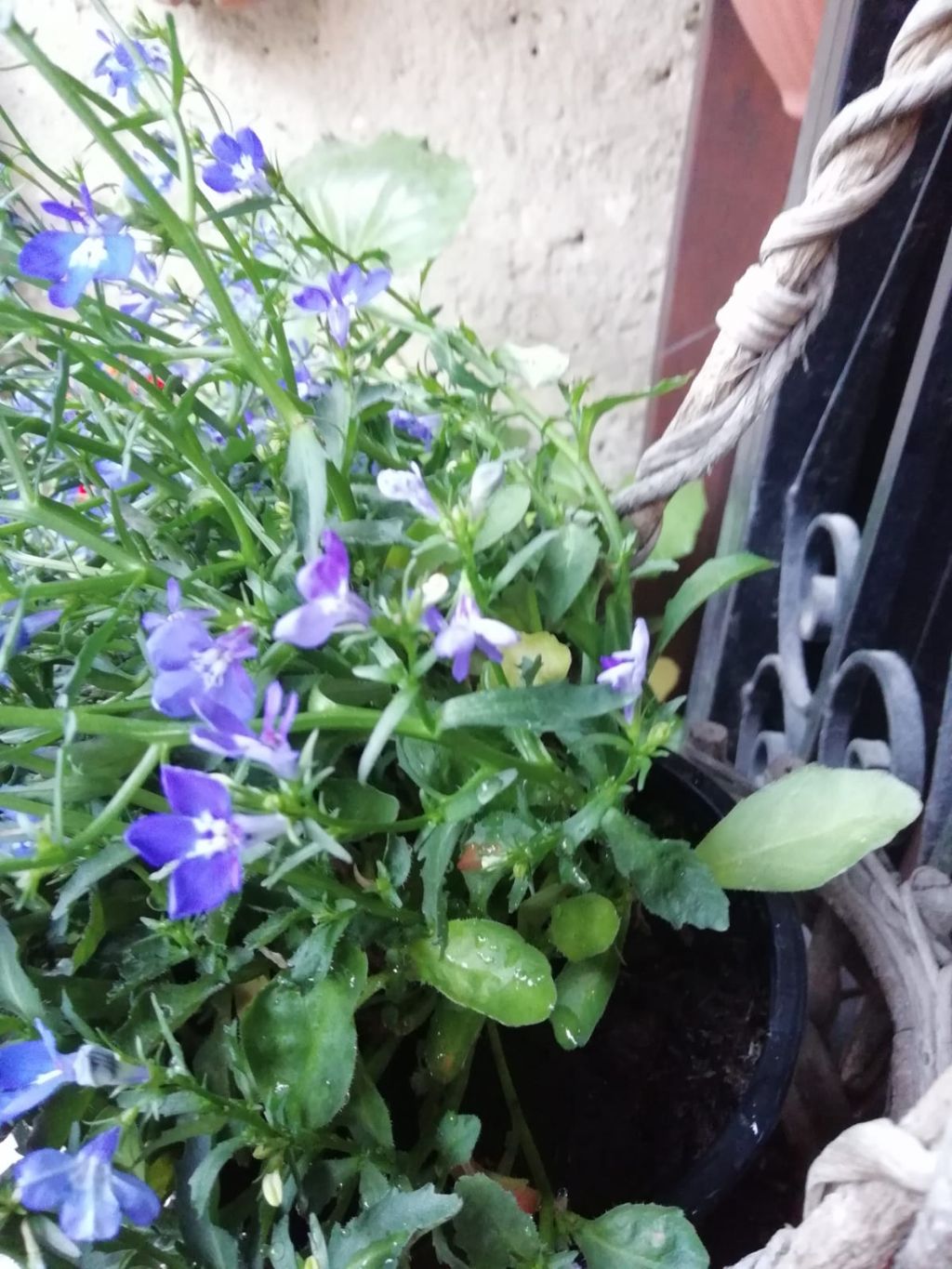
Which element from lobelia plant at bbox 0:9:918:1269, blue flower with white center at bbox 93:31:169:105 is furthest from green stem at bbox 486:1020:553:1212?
blue flower with white center at bbox 93:31:169:105

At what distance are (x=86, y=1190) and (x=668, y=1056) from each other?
30 centimetres

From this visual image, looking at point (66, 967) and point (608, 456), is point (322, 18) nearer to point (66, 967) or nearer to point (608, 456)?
point (608, 456)

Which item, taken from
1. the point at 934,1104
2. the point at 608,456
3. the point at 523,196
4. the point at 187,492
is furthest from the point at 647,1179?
the point at 523,196

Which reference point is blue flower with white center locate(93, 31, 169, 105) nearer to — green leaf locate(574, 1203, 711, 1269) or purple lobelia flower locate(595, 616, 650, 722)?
purple lobelia flower locate(595, 616, 650, 722)

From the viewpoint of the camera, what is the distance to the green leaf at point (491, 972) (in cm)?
35

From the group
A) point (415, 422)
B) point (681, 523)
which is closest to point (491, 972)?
point (415, 422)

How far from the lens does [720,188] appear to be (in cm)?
72

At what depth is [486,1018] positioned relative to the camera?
17.6 inches

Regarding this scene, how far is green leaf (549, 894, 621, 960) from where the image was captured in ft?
1.22

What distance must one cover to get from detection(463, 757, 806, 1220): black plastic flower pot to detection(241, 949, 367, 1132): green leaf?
6.2 inches

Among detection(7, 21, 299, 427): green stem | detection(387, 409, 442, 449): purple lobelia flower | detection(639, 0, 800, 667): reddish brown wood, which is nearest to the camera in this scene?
detection(7, 21, 299, 427): green stem

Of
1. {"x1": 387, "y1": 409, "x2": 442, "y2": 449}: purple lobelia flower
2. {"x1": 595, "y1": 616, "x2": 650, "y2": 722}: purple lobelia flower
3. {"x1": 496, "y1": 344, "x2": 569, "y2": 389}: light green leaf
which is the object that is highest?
{"x1": 496, "y1": 344, "x2": 569, "y2": 389}: light green leaf

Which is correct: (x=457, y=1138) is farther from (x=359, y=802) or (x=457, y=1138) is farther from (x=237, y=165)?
(x=237, y=165)

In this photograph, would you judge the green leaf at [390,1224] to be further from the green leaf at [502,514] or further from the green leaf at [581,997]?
the green leaf at [502,514]
